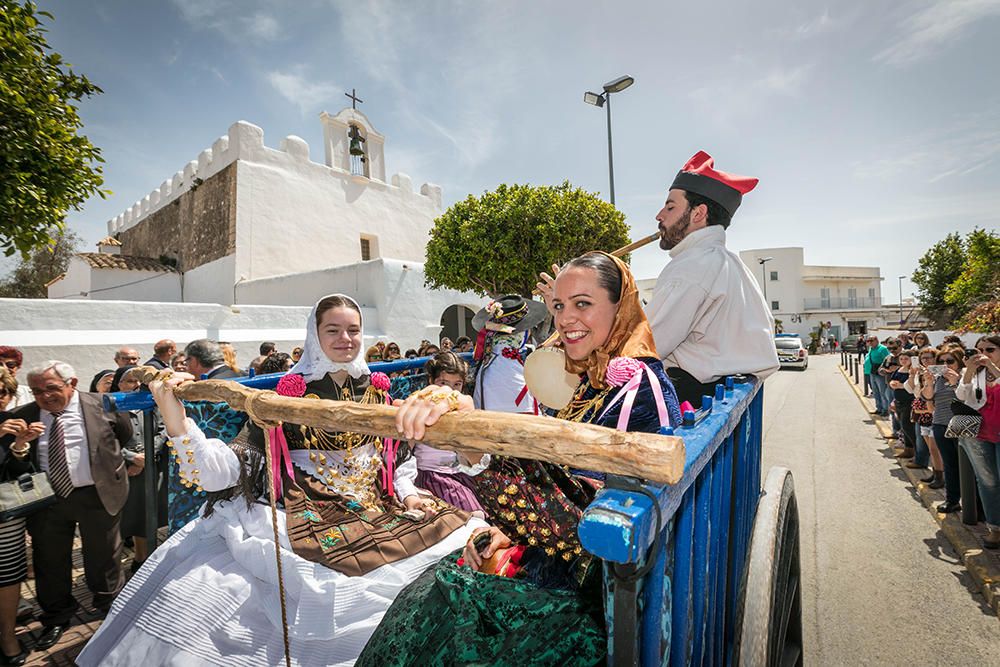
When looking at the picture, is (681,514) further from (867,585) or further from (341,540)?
(867,585)

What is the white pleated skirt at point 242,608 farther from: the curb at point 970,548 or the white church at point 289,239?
the white church at point 289,239

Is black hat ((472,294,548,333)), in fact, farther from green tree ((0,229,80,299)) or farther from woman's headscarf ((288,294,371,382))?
green tree ((0,229,80,299))

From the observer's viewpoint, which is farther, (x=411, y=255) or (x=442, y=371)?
(x=411, y=255)

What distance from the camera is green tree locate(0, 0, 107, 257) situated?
15.4 ft

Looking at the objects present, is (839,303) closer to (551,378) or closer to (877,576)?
(877,576)

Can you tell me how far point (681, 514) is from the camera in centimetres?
107

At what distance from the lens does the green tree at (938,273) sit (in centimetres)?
2700

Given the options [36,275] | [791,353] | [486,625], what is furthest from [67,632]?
[36,275]

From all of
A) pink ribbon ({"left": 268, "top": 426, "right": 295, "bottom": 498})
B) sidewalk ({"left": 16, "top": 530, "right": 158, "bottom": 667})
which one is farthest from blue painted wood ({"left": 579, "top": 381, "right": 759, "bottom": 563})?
sidewalk ({"left": 16, "top": 530, "right": 158, "bottom": 667})

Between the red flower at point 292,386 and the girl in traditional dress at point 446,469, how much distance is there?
Result: 39.6 inches

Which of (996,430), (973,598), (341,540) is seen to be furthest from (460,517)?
(996,430)

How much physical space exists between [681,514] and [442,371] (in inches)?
112

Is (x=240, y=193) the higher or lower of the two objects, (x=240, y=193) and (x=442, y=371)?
the higher


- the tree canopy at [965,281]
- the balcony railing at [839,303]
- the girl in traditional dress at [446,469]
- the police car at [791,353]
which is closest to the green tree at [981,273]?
the tree canopy at [965,281]
